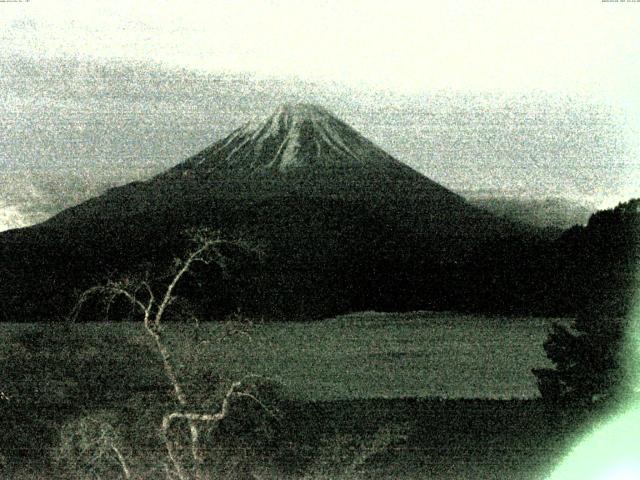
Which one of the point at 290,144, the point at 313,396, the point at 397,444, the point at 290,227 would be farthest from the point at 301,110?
the point at 397,444

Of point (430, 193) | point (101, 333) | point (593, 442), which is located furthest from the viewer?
point (430, 193)

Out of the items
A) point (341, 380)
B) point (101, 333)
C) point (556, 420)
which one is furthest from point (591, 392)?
point (101, 333)

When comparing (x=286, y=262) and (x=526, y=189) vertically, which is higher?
(x=526, y=189)

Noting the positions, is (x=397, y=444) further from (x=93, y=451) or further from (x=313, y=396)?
(x=93, y=451)

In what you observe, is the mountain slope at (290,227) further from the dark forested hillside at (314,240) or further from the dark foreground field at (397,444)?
the dark foreground field at (397,444)

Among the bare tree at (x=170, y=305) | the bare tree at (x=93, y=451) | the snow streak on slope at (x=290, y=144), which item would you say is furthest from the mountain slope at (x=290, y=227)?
the bare tree at (x=93, y=451)

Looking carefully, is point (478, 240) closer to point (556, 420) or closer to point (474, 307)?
point (474, 307)

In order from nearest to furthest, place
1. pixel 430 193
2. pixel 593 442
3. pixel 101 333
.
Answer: pixel 593 442
pixel 101 333
pixel 430 193

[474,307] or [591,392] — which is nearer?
[591,392]
